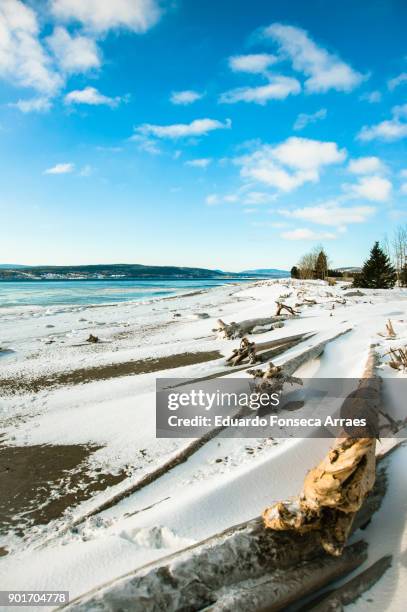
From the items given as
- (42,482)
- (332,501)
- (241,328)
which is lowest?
(42,482)

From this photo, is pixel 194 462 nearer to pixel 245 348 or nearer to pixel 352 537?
pixel 352 537

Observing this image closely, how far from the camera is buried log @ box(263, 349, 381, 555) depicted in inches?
81.0

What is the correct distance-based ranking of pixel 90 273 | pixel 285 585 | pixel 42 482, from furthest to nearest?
pixel 90 273, pixel 42 482, pixel 285 585

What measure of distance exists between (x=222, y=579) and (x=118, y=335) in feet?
35.2

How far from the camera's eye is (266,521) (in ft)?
7.00

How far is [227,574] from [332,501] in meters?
0.74

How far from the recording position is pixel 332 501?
205 centimetres

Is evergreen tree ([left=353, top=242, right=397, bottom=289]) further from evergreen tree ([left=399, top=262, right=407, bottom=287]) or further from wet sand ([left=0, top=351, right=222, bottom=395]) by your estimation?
wet sand ([left=0, top=351, right=222, bottom=395])

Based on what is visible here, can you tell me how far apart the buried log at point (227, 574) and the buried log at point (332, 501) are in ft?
0.25

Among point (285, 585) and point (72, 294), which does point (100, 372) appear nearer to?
point (285, 585)

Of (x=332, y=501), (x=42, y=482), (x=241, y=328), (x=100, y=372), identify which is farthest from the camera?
(x=241, y=328)

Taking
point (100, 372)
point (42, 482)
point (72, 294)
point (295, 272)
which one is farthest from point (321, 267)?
point (42, 482)

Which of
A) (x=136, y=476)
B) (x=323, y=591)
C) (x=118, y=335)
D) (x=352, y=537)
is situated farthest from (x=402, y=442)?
(x=118, y=335)

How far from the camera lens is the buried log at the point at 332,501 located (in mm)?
2057
